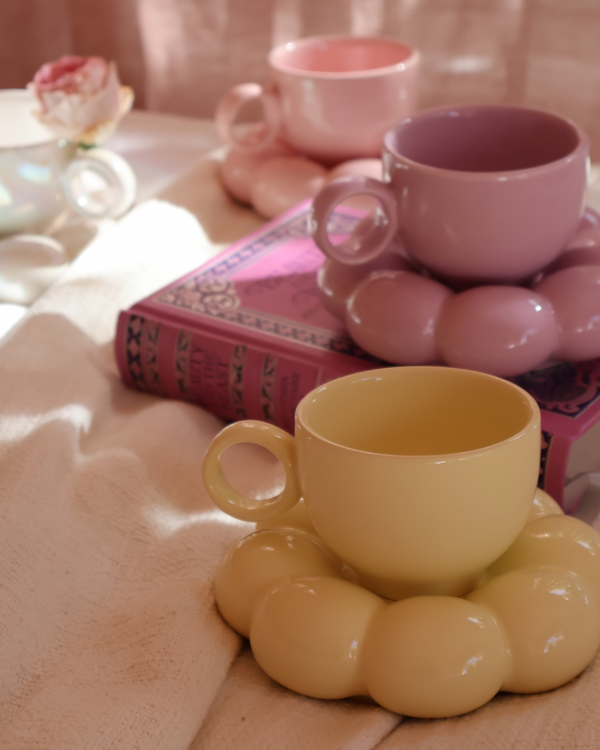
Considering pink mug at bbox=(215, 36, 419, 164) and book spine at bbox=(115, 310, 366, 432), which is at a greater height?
pink mug at bbox=(215, 36, 419, 164)

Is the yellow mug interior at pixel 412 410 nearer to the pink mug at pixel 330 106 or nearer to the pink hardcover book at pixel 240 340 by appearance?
the pink hardcover book at pixel 240 340

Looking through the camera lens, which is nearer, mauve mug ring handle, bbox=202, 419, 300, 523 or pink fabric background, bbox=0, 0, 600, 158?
mauve mug ring handle, bbox=202, 419, 300, 523

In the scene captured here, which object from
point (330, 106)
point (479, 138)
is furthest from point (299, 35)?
point (479, 138)

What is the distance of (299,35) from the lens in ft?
3.67

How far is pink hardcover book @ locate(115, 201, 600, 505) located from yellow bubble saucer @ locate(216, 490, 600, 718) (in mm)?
98

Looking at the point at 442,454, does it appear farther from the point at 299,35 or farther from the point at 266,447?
the point at 299,35

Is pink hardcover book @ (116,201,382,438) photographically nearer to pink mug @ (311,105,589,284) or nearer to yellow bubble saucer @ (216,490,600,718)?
pink mug @ (311,105,589,284)

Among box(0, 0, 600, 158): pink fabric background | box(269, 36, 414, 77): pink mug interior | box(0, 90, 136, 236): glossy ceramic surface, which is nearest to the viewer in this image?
box(0, 90, 136, 236): glossy ceramic surface

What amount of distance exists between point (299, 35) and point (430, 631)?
1.00 metres

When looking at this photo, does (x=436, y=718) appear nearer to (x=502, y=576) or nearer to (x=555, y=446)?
(x=502, y=576)

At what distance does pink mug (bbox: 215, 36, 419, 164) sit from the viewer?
0.74 m

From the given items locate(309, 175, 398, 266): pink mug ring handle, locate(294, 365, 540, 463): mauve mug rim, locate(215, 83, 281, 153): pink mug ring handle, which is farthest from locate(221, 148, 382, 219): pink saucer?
locate(294, 365, 540, 463): mauve mug rim

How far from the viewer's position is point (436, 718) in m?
0.31

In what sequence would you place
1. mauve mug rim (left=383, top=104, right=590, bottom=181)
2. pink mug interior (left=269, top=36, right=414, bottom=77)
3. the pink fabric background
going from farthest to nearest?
the pink fabric background, pink mug interior (left=269, top=36, right=414, bottom=77), mauve mug rim (left=383, top=104, right=590, bottom=181)
